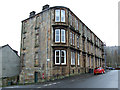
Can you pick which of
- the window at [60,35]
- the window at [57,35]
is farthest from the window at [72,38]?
the window at [57,35]

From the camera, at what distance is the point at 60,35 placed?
74.2 feet

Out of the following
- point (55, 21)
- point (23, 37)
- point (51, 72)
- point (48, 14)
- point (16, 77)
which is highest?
point (48, 14)

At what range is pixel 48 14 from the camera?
2405cm

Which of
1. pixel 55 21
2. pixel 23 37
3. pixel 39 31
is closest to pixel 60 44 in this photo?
pixel 55 21

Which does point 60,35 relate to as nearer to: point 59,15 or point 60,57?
point 59,15

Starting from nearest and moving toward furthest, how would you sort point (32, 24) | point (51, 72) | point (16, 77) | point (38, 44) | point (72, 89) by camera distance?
point (72, 89) < point (51, 72) < point (38, 44) < point (32, 24) < point (16, 77)

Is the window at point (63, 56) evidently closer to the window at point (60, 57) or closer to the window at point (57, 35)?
the window at point (60, 57)

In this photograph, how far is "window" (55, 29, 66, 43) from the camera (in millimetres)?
22573

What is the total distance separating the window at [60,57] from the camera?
2186 cm

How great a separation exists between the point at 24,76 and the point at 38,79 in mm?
4457

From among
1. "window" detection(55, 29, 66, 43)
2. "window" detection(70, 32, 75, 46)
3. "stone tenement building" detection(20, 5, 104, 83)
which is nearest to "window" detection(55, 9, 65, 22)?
"stone tenement building" detection(20, 5, 104, 83)

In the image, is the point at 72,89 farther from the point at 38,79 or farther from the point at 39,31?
the point at 39,31

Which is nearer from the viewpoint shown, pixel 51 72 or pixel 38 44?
pixel 51 72

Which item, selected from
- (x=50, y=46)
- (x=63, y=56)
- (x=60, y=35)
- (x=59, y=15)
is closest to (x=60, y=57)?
(x=63, y=56)
